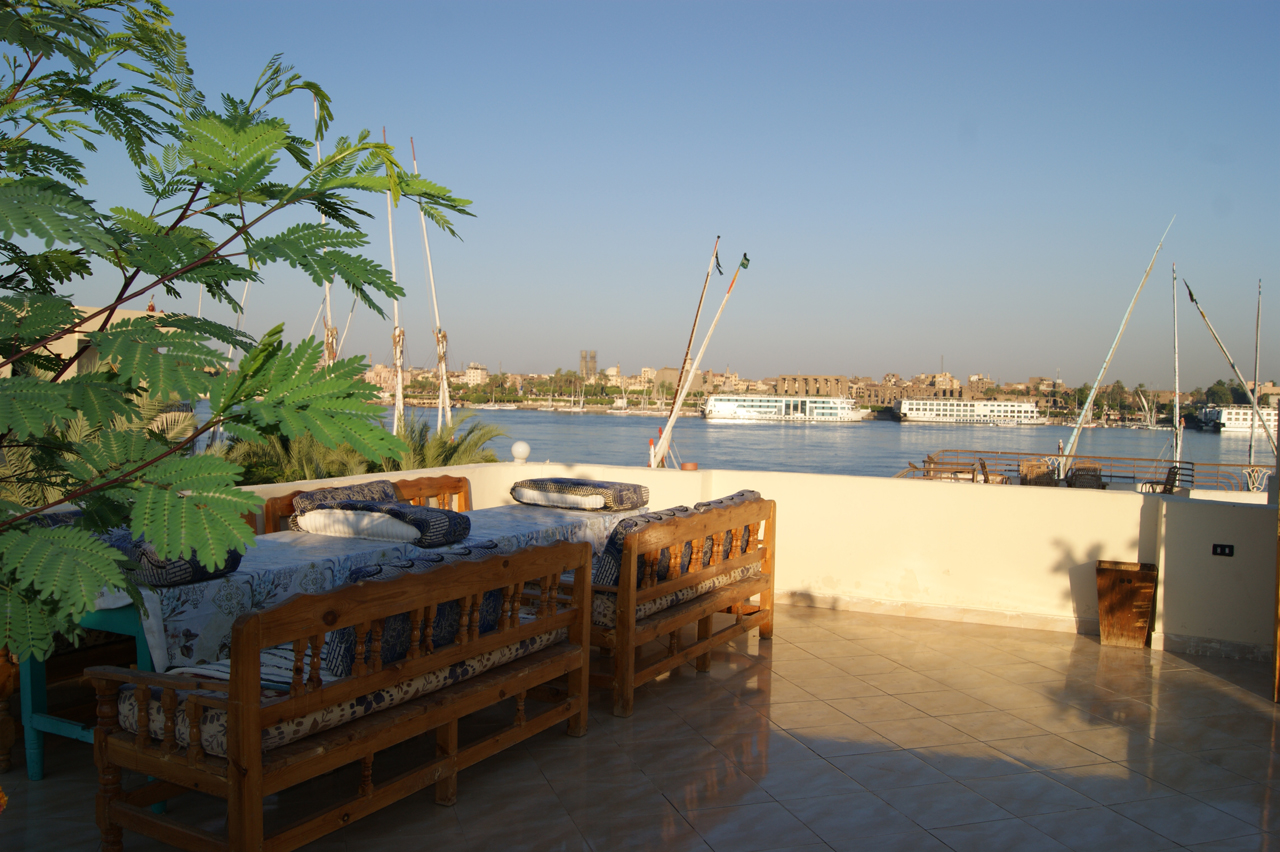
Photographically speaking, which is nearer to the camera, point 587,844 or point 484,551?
point 587,844

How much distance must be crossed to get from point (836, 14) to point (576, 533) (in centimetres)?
854

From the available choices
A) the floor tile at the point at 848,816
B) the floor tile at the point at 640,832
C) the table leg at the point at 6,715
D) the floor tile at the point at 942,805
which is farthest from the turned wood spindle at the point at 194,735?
the floor tile at the point at 942,805

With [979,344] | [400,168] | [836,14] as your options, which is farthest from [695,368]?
[979,344]

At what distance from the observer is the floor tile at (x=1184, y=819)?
8.32ft

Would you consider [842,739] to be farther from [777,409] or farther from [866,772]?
[777,409]

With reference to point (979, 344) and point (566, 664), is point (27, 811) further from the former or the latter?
point (979, 344)

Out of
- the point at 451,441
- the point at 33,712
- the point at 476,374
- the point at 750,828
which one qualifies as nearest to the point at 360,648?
the point at 750,828

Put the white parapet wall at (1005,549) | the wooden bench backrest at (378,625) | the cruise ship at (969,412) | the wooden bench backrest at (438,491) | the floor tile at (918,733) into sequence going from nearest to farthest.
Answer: the wooden bench backrest at (378,625), the floor tile at (918,733), the white parapet wall at (1005,549), the wooden bench backrest at (438,491), the cruise ship at (969,412)

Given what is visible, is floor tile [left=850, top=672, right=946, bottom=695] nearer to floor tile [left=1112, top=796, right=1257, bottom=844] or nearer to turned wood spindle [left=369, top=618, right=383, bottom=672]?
floor tile [left=1112, top=796, right=1257, bottom=844]

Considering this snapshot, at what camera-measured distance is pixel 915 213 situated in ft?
76.0

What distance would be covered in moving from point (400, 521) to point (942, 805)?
97.7 inches

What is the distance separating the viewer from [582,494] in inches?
199

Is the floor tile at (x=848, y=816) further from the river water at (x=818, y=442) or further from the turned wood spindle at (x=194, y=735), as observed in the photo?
the river water at (x=818, y=442)

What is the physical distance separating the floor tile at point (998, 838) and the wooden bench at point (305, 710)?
1446 millimetres
